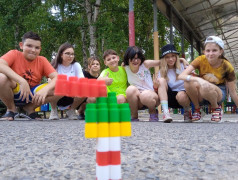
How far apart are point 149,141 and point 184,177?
0.76m

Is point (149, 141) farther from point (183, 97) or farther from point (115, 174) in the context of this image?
point (183, 97)

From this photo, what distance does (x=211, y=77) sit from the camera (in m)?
3.35

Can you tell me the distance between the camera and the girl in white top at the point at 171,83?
132 inches

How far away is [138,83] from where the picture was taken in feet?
11.9

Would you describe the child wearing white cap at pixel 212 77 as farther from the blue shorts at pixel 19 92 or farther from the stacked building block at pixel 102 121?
the stacked building block at pixel 102 121

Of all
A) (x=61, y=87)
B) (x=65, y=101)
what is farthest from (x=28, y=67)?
(x=61, y=87)

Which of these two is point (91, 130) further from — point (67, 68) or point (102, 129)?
point (67, 68)

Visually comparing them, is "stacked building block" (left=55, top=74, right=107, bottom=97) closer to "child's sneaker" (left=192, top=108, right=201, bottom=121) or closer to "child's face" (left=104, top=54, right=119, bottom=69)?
"child's face" (left=104, top=54, right=119, bottom=69)

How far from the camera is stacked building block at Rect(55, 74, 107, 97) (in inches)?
31.4

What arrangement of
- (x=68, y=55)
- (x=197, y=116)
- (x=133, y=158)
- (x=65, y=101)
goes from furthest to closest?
(x=65, y=101) → (x=68, y=55) → (x=197, y=116) → (x=133, y=158)

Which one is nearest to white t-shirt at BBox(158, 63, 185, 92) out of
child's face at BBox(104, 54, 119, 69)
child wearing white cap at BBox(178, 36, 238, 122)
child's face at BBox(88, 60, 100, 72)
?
child wearing white cap at BBox(178, 36, 238, 122)

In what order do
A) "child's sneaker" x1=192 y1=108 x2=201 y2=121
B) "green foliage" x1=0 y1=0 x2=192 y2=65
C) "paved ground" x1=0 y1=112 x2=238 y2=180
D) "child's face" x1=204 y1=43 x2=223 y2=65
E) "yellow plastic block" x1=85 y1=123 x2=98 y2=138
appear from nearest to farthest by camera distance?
"yellow plastic block" x1=85 y1=123 x2=98 y2=138 < "paved ground" x1=0 y1=112 x2=238 y2=180 < "child's face" x1=204 y1=43 x2=223 y2=65 < "child's sneaker" x1=192 y1=108 x2=201 y2=121 < "green foliage" x1=0 y1=0 x2=192 y2=65

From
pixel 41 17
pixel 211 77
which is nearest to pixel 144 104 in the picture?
pixel 211 77

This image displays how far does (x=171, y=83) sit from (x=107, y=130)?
2.87 m
